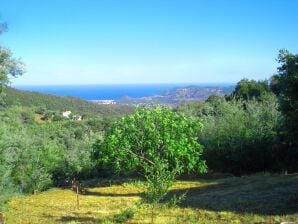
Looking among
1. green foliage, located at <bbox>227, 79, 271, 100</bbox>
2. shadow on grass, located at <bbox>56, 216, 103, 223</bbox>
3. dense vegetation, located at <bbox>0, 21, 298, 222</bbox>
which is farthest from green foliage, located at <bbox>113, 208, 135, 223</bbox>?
green foliage, located at <bbox>227, 79, 271, 100</bbox>

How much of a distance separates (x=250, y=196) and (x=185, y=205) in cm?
407

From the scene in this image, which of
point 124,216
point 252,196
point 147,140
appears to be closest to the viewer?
point 124,216

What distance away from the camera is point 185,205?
24875 mm

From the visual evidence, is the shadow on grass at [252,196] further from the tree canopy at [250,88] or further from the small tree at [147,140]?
the tree canopy at [250,88]

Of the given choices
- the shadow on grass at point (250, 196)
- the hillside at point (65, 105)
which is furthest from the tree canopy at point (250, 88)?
the hillside at point (65, 105)

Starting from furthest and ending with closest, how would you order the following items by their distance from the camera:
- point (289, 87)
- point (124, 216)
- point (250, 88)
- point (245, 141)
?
point (250, 88), point (245, 141), point (289, 87), point (124, 216)

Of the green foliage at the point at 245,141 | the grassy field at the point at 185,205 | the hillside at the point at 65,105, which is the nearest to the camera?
the grassy field at the point at 185,205

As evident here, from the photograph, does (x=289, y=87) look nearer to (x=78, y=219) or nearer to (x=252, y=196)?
(x=252, y=196)

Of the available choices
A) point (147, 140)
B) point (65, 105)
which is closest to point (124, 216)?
point (147, 140)

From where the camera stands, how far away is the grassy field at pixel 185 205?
20297 mm

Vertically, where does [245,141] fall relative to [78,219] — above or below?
above

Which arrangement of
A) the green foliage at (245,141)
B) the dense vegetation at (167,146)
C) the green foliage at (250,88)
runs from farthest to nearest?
the green foliage at (250,88) → the green foliage at (245,141) → the dense vegetation at (167,146)

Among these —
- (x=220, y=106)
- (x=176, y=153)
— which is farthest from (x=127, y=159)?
(x=220, y=106)

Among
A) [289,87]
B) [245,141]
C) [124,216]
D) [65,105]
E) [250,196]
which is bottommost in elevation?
[65,105]
